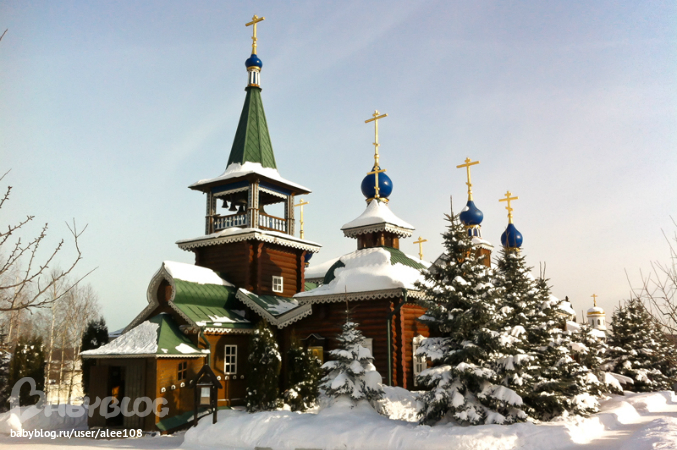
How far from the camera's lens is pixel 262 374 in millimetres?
18078

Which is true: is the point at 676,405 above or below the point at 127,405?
below

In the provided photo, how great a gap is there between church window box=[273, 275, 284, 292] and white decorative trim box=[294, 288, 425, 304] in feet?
11.5

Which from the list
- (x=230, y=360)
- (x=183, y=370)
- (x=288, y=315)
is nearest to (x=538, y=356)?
(x=288, y=315)

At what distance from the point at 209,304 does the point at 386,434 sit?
400 inches

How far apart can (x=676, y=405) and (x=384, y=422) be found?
55.6ft

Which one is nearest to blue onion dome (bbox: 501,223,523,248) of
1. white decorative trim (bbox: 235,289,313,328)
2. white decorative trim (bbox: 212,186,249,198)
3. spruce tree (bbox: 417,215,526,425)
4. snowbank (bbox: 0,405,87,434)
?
white decorative trim (bbox: 212,186,249,198)

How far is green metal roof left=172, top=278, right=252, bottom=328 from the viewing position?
1985cm

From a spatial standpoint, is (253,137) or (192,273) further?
(253,137)

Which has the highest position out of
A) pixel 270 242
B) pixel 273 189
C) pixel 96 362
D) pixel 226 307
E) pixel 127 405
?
pixel 273 189

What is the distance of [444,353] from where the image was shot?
1450 cm

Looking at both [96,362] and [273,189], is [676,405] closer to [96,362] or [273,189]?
[273,189]

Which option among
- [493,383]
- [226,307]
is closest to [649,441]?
[493,383]

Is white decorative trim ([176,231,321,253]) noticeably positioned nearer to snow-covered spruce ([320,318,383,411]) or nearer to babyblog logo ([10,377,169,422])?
babyblog logo ([10,377,169,422])

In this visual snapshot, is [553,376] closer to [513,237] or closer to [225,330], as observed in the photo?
[225,330]
